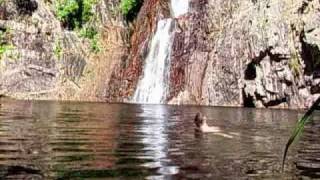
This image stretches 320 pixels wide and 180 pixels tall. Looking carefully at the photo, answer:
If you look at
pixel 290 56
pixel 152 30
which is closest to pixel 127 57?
pixel 152 30

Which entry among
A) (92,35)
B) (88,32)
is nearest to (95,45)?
(92,35)

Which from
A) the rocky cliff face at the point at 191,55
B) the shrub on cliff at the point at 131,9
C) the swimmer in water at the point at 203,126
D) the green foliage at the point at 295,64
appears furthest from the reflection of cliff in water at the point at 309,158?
the shrub on cliff at the point at 131,9

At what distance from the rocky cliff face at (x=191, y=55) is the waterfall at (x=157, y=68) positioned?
Result: 748mm

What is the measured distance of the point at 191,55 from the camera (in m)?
56.5

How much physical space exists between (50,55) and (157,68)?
1207cm

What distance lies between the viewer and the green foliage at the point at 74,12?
209 ft

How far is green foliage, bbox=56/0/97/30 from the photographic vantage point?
63844mm

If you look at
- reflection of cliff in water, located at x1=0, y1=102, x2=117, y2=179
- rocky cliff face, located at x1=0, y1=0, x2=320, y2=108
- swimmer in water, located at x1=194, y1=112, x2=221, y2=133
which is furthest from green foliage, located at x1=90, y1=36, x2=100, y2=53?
reflection of cliff in water, located at x1=0, y1=102, x2=117, y2=179

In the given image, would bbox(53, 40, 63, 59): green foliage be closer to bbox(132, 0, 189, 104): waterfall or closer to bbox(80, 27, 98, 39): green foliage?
bbox(80, 27, 98, 39): green foliage

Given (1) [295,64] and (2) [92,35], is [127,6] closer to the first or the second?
(2) [92,35]

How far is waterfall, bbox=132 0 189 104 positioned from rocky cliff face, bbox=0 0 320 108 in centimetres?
75

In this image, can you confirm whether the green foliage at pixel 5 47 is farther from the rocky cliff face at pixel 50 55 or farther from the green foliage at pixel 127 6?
the green foliage at pixel 127 6

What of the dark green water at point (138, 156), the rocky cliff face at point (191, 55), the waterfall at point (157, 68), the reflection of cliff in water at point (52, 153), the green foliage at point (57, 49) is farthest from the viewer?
the green foliage at point (57, 49)

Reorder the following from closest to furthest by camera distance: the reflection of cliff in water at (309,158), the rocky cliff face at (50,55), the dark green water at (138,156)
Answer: the dark green water at (138,156)
the reflection of cliff in water at (309,158)
the rocky cliff face at (50,55)
